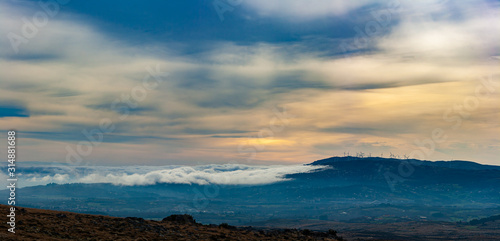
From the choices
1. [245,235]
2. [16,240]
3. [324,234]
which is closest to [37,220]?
[16,240]

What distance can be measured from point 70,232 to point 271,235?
3421 cm

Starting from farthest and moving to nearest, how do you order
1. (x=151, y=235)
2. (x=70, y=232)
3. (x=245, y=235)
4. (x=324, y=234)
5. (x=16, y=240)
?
1. (x=324, y=234)
2. (x=245, y=235)
3. (x=151, y=235)
4. (x=70, y=232)
5. (x=16, y=240)

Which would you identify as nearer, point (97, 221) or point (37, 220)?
point (37, 220)

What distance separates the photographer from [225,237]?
65.6m

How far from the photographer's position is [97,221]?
64.4 metres

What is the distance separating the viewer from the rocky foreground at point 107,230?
2132 inches

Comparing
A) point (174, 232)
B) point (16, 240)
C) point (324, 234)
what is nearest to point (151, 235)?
point (174, 232)

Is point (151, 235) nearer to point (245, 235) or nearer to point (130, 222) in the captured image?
point (130, 222)

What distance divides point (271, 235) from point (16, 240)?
41402mm

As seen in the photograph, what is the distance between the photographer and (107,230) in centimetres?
6009

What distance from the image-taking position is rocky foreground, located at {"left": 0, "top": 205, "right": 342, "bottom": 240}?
5416cm

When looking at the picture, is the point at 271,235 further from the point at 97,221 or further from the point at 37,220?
the point at 37,220

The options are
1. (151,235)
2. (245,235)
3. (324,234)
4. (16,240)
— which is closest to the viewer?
(16,240)

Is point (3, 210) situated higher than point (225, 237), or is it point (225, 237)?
point (3, 210)
